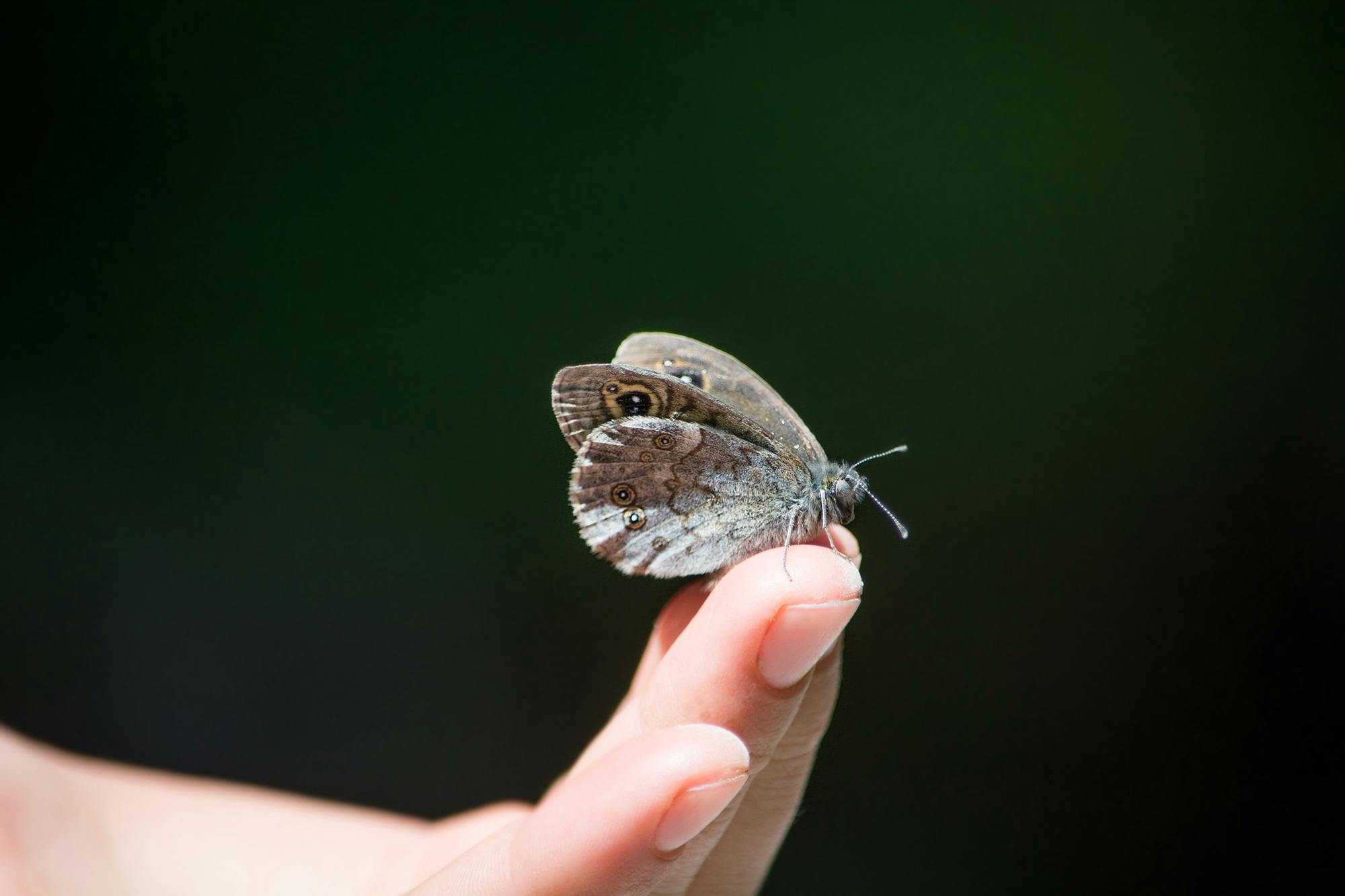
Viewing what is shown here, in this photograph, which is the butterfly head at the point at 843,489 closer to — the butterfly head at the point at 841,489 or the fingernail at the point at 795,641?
the butterfly head at the point at 841,489

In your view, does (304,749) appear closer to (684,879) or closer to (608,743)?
(608,743)

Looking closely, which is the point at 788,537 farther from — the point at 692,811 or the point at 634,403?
the point at 692,811

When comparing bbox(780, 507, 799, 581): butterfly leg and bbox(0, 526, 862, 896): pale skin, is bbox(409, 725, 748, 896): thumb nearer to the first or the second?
bbox(0, 526, 862, 896): pale skin

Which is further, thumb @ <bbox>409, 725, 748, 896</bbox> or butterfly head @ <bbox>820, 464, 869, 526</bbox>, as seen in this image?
butterfly head @ <bbox>820, 464, 869, 526</bbox>

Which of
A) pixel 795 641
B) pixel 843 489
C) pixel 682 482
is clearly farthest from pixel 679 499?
pixel 795 641

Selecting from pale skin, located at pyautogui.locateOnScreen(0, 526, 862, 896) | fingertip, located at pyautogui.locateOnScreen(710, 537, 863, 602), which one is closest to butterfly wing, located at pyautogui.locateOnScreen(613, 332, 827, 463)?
pale skin, located at pyautogui.locateOnScreen(0, 526, 862, 896)

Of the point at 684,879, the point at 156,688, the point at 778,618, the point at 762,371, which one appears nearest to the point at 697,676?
the point at 778,618
